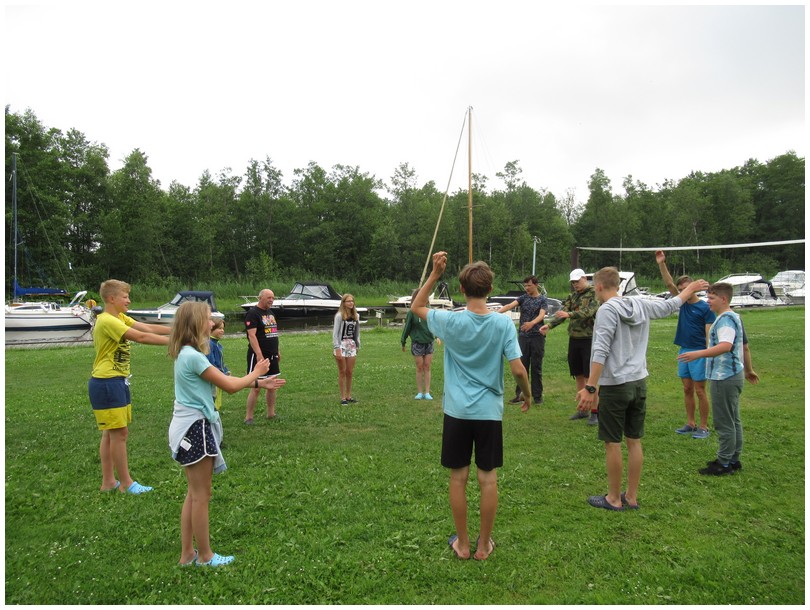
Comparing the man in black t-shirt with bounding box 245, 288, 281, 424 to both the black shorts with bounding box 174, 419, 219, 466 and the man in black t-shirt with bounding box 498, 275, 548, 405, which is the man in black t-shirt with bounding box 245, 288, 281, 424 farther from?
the black shorts with bounding box 174, 419, 219, 466

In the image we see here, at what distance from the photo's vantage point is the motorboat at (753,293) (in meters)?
34.0

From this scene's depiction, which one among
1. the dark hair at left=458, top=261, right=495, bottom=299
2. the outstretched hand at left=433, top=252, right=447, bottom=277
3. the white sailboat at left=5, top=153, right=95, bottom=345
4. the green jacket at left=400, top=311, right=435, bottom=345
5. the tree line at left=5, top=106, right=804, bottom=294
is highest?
the tree line at left=5, top=106, right=804, bottom=294

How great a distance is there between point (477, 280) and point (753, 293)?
3926 centimetres

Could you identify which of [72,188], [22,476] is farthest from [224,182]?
[22,476]

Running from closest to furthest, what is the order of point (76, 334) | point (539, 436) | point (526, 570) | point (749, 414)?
point (526, 570)
point (539, 436)
point (749, 414)
point (76, 334)

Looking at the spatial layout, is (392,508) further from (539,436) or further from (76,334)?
(76,334)

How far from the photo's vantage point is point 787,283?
4081 centimetres

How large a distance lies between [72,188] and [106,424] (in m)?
51.7

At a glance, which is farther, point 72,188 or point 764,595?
point 72,188

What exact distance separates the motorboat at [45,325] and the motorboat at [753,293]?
3506cm

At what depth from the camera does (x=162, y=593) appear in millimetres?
3215

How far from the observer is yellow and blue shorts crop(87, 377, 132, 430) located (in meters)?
4.50

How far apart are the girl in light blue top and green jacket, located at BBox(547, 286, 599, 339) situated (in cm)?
488

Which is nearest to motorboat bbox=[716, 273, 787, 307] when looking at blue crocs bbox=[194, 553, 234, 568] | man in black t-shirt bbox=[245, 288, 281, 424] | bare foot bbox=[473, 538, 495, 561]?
man in black t-shirt bbox=[245, 288, 281, 424]
